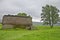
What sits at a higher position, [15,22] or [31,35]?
[15,22]

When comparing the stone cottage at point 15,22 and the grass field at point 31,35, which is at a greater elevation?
the stone cottage at point 15,22

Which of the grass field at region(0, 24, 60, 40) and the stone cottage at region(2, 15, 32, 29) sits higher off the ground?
the stone cottage at region(2, 15, 32, 29)

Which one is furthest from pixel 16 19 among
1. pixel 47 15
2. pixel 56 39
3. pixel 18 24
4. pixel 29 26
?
pixel 56 39

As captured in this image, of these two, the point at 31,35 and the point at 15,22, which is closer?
the point at 31,35

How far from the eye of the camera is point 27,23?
159 ft

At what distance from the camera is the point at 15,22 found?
1877 inches

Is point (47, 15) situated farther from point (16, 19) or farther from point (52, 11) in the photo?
point (16, 19)

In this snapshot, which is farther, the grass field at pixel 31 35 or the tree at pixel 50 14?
the tree at pixel 50 14

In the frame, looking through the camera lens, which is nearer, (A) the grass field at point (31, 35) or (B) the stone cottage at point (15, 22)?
(A) the grass field at point (31, 35)

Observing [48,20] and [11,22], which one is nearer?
[11,22]

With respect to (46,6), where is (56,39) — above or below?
below

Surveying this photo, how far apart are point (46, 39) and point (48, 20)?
144 ft

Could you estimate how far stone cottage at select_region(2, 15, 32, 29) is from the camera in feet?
154

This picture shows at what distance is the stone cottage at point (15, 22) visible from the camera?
47.0 metres
